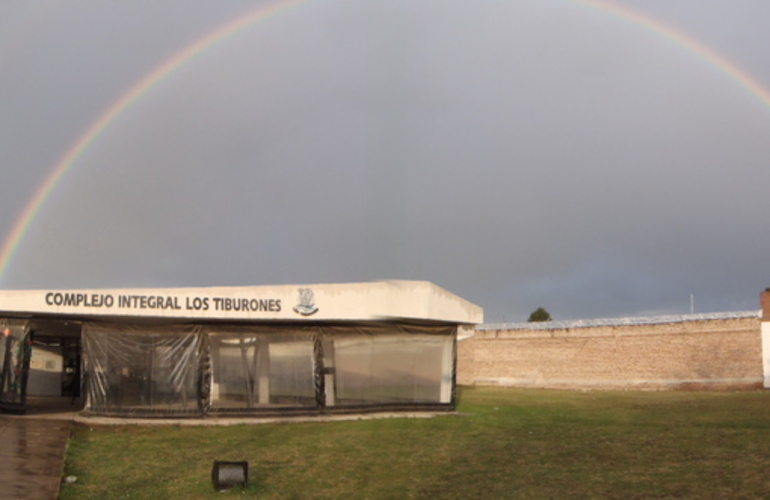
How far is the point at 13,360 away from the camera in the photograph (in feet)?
74.9

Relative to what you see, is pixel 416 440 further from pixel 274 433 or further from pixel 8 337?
pixel 8 337

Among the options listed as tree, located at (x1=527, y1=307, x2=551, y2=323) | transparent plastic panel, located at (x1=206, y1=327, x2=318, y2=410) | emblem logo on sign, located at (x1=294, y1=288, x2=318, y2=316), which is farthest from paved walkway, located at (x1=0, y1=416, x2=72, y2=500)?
tree, located at (x1=527, y1=307, x2=551, y2=323)

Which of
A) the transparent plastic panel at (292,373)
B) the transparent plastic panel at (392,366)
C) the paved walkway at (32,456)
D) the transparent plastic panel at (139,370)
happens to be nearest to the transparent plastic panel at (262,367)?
the transparent plastic panel at (292,373)

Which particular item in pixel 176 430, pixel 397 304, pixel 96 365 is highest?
pixel 397 304

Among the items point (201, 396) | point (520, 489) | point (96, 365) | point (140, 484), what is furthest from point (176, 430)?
point (520, 489)

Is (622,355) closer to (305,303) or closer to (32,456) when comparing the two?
(305,303)

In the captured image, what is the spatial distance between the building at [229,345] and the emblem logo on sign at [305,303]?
0.09ft

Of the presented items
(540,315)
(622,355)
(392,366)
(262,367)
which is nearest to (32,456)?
(262,367)

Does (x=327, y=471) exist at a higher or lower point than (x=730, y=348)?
lower

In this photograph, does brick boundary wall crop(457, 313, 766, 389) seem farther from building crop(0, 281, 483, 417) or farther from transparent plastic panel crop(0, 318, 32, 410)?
transparent plastic panel crop(0, 318, 32, 410)

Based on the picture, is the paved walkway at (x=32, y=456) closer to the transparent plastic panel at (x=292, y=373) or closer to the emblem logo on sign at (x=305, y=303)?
the transparent plastic panel at (x=292, y=373)

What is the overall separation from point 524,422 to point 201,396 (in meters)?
8.95

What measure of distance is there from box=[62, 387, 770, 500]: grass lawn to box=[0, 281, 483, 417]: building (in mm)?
1753

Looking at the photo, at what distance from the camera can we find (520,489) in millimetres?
12102
